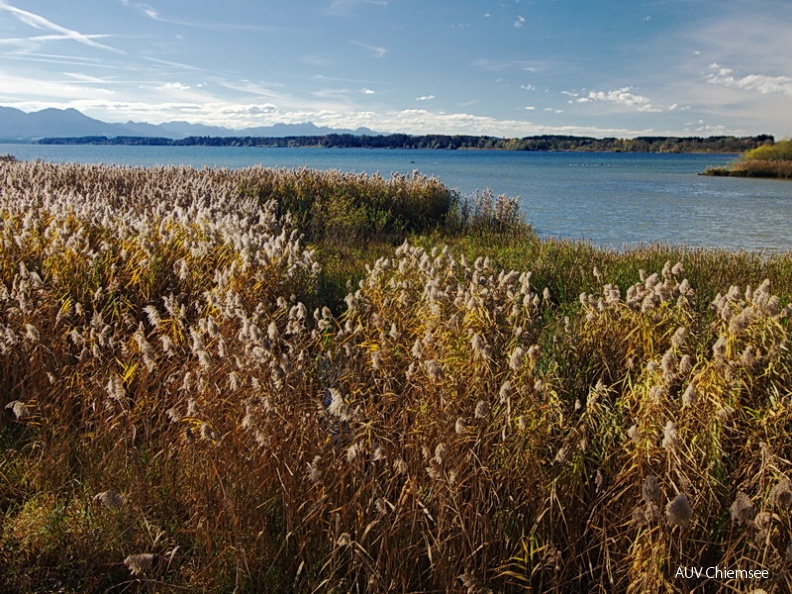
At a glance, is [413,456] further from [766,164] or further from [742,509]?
[766,164]

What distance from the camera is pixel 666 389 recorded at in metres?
3.67

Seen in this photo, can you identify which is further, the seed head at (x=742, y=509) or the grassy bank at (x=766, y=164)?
the grassy bank at (x=766, y=164)

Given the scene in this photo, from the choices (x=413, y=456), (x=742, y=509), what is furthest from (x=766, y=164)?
(x=742, y=509)

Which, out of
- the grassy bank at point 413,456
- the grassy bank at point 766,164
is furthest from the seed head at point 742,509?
the grassy bank at point 766,164

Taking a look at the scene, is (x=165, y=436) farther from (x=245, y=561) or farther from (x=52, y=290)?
(x=52, y=290)

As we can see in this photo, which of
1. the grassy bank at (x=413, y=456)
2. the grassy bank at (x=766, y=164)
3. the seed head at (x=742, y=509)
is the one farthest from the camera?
the grassy bank at (x=766, y=164)

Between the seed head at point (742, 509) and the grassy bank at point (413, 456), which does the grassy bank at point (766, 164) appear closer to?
the grassy bank at point (413, 456)

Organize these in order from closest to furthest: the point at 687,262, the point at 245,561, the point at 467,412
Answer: the point at 245,561
the point at 467,412
the point at 687,262

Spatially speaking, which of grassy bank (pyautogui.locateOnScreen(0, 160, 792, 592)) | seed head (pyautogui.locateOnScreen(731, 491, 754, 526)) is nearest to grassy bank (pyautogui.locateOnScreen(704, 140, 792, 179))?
grassy bank (pyautogui.locateOnScreen(0, 160, 792, 592))

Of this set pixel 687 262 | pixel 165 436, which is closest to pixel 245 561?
pixel 165 436

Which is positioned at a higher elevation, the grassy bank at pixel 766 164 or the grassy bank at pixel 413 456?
the grassy bank at pixel 766 164

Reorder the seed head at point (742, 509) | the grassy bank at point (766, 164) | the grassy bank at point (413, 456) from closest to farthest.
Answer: the seed head at point (742, 509) → the grassy bank at point (413, 456) → the grassy bank at point (766, 164)

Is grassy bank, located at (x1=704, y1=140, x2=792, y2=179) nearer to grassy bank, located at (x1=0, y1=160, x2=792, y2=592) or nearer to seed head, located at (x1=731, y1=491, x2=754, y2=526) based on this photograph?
grassy bank, located at (x1=0, y1=160, x2=792, y2=592)

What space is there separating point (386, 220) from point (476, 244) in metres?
2.64
